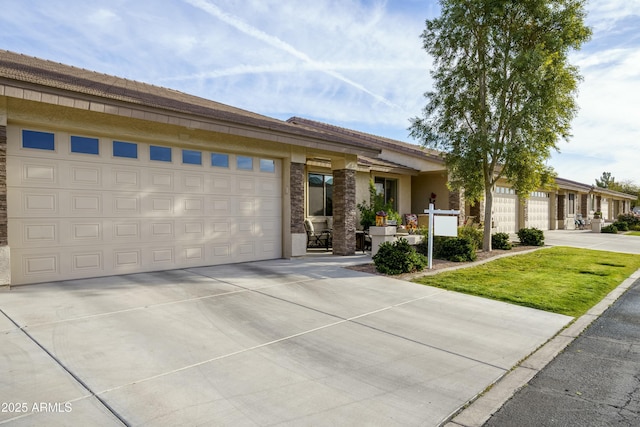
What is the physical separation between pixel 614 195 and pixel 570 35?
124 ft

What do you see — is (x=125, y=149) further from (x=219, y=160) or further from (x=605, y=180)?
(x=605, y=180)

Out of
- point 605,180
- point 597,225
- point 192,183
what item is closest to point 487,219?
point 192,183

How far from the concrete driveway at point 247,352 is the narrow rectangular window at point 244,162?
3907mm

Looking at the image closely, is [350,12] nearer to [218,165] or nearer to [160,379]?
[218,165]

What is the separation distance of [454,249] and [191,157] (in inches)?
326

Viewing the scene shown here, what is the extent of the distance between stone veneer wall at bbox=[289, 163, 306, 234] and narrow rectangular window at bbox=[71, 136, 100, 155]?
16.7 feet

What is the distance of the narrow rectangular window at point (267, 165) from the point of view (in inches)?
438

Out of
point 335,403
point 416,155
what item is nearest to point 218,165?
point 335,403

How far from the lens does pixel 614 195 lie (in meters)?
41.2

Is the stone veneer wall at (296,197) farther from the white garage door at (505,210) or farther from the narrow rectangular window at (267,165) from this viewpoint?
the white garage door at (505,210)

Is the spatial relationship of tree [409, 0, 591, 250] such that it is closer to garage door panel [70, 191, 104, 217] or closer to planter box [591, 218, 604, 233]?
garage door panel [70, 191, 104, 217]

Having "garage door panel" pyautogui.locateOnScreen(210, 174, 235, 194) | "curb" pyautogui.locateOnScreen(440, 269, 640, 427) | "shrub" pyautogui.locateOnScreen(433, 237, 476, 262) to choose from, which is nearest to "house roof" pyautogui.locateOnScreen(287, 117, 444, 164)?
"shrub" pyautogui.locateOnScreen(433, 237, 476, 262)

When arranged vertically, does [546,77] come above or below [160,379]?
above

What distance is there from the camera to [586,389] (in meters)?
3.95
